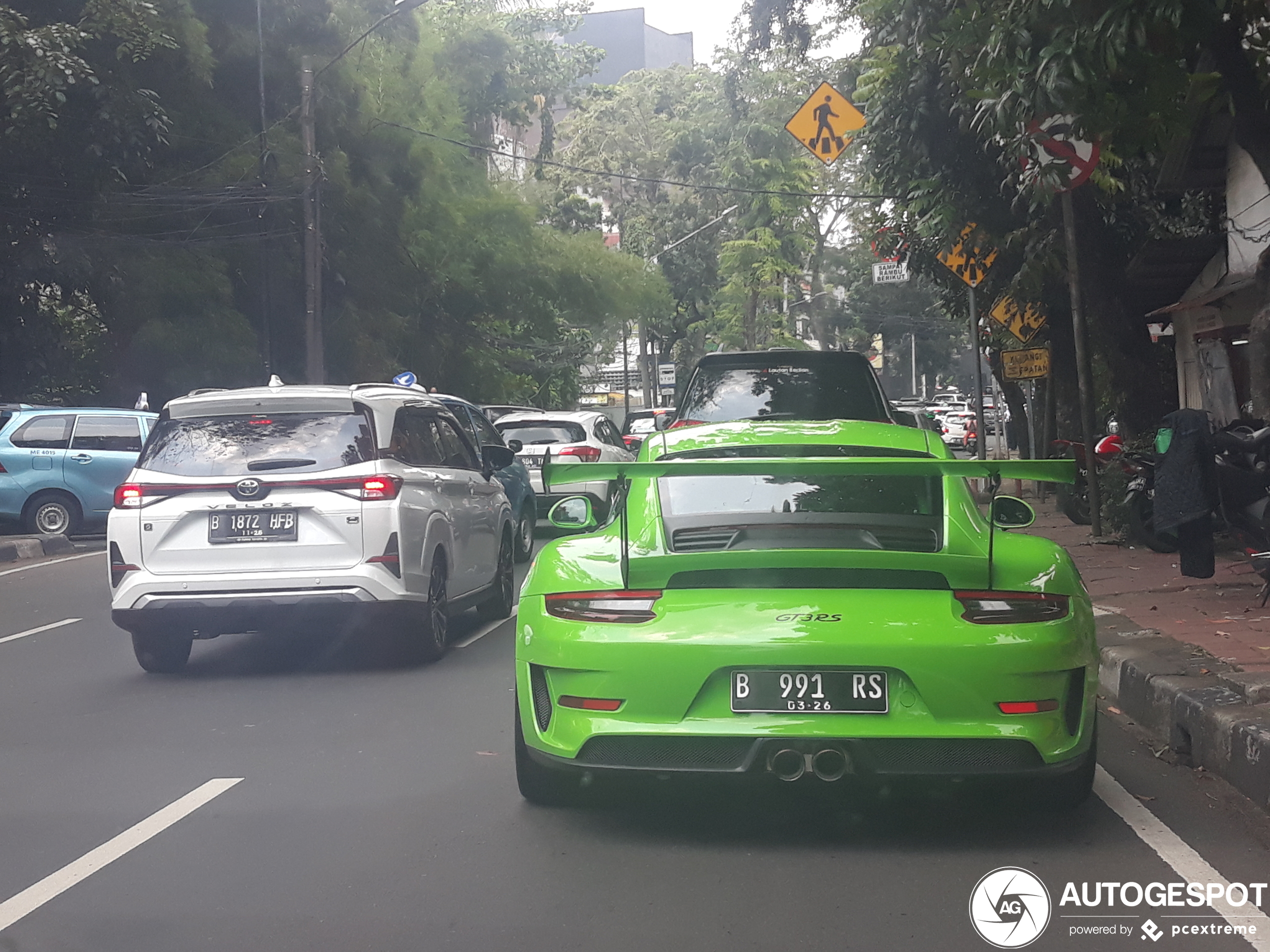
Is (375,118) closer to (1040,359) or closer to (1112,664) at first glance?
(1040,359)

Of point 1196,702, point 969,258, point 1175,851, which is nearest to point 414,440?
point 1196,702

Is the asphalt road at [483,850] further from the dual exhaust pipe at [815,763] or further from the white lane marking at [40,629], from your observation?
the white lane marking at [40,629]

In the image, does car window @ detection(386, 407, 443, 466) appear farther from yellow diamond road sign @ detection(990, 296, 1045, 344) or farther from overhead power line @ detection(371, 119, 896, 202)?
yellow diamond road sign @ detection(990, 296, 1045, 344)

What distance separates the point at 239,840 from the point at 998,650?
2707mm

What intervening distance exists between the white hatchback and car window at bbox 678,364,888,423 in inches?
259

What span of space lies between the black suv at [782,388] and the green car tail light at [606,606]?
604 cm

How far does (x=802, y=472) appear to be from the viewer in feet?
16.2

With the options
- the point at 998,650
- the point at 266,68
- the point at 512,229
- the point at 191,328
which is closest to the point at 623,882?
the point at 998,650

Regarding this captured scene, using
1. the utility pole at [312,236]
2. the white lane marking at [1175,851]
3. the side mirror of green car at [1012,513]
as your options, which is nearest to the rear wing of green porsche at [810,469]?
the side mirror of green car at [1012,513]

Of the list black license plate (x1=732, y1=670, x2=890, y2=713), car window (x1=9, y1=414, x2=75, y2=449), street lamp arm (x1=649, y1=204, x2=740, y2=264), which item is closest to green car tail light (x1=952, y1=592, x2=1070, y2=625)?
black license plate (x1=732, y1=670, x2=890, y2=713)

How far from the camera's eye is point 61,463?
768 inches

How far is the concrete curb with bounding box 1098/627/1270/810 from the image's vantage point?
5.60 m

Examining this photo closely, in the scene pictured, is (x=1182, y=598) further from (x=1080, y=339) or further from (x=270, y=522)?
(x=270, y=522)

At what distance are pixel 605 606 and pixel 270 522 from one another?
3.99 meters
